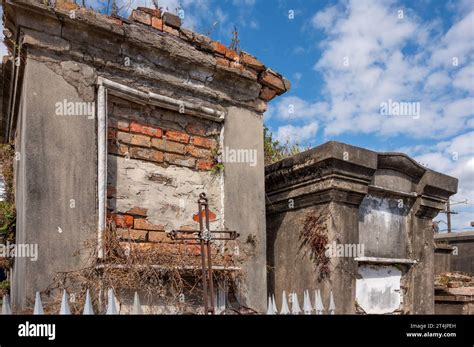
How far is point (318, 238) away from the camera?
4.81m

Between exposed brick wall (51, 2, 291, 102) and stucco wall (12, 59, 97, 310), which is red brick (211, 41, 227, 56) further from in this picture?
stucco wall (12, 59, 97, 310)

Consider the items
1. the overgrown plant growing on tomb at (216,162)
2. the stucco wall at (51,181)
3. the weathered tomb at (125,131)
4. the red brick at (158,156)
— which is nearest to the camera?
the stucco wall at (51,181)

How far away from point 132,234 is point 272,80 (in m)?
2.26

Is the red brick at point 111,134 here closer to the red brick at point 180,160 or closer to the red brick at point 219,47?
the red brick at point 180,160

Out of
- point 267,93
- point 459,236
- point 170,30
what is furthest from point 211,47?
point 459,236

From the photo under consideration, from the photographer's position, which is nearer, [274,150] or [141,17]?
[141,17]

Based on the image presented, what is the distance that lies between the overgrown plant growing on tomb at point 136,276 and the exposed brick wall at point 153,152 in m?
0.12

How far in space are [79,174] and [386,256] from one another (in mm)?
3579

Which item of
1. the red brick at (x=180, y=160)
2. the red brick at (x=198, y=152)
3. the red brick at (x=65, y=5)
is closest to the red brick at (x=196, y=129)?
the red brick at (x=198, y=152)

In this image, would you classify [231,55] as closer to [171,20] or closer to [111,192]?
[171,20]

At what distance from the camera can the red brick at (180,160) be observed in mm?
4201
